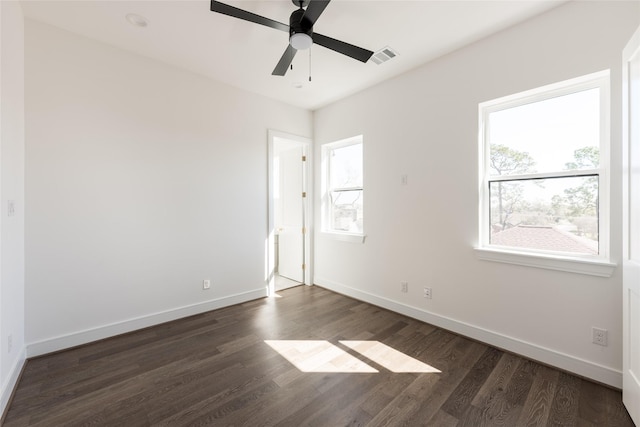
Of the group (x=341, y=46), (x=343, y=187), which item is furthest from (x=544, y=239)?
(x=343, y=187)

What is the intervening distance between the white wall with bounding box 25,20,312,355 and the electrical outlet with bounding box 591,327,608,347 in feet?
11.3

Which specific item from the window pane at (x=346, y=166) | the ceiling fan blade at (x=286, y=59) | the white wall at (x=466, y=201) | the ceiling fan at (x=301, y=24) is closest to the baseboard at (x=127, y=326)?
the white wall at (x=466, y=201)

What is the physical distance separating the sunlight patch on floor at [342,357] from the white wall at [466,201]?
838 mm

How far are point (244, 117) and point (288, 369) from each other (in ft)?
10.00

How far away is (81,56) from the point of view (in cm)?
255

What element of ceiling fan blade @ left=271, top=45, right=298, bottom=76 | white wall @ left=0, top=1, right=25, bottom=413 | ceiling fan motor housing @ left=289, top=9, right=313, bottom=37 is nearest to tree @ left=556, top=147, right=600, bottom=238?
ceiling fan motor housing @ left=289, top=9, right=313, bottom=37

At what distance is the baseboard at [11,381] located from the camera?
1.73 meters

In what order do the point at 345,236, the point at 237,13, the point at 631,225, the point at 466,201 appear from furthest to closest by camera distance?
1. the point at 345,236
2. the point at 466,201
3. the point at 237,13
4. the point at 631,225

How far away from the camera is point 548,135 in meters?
2.34

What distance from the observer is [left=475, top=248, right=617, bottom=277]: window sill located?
201cm

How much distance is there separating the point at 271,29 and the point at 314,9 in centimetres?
88

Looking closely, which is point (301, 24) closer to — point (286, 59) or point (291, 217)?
point (286, 59)

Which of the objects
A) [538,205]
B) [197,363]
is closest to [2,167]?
[197,363]

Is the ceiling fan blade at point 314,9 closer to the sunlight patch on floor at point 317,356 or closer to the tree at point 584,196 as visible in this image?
the tree at point 584,196
